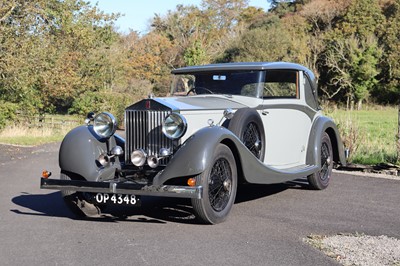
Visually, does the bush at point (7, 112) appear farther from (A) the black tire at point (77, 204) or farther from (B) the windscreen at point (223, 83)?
(A) the black tire at point (77, 204)

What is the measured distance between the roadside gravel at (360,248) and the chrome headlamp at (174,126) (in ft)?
6.45

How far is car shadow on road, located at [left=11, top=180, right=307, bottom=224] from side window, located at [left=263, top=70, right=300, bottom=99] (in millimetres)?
1626

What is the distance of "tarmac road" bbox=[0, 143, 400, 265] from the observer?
200 inches

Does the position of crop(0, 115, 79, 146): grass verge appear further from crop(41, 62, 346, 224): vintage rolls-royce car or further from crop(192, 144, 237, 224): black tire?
crop(192, 144, 237, 224): black tire

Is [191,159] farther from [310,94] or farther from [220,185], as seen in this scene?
[310,94]

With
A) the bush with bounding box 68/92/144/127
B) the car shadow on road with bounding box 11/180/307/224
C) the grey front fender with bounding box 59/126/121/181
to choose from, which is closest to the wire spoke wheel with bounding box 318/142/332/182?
the car shadow on road with bounding box 11/180/307/224

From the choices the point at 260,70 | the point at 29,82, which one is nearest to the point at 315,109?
the point at 260,70

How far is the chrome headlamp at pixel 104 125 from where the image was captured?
7.05m

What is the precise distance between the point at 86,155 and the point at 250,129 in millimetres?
2247

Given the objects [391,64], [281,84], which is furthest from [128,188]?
[391,64]

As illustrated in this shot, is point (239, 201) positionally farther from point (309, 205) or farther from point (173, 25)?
point (173, 25)

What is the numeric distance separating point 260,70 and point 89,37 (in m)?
22.5

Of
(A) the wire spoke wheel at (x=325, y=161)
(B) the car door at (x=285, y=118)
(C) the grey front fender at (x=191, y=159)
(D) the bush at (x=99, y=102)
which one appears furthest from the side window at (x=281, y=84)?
(D) the bush at (x=99, y=102)

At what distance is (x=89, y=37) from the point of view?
95.3 ft
